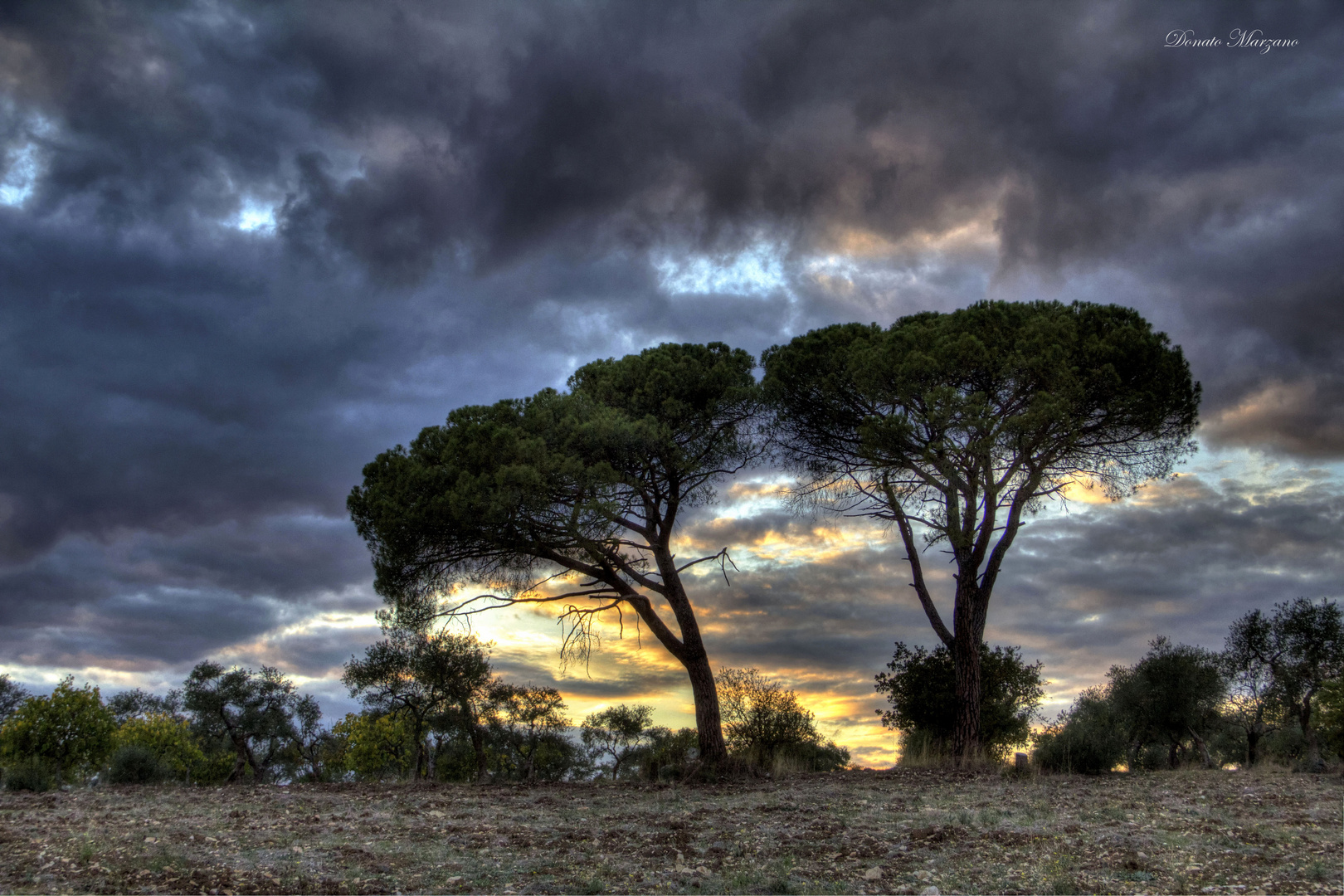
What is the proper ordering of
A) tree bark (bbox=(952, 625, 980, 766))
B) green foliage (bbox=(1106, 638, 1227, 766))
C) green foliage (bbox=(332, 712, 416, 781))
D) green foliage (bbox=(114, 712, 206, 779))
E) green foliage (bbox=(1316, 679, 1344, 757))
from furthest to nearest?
green foliage (bbox=(332, 712, 416, 781)) → green foliage (bbox=(114, 712, 206, 779)) → green foliage (bbox=(1106, 638, 1227, 766)) → tree bark (bbox=(952, 625, 980, 766)) → green foliage (bbox=(1316, 679, 1344, 757))

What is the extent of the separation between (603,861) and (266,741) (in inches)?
1464

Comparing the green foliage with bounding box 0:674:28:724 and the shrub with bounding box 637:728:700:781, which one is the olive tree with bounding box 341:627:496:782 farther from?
the green foliage with bounding box 0:674:28:724

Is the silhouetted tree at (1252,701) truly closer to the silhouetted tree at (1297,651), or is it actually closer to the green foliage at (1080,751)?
the silhouetted tree at (1297,651)

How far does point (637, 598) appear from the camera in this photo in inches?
764

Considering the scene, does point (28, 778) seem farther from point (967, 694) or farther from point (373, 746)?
point (373, 746)

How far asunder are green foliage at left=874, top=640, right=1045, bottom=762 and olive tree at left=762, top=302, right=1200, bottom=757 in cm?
171

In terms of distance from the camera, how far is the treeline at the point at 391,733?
20.4 metres

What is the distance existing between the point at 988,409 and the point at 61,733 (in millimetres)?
25174

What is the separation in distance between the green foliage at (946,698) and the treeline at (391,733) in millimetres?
2572

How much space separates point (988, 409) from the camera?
18.5 m

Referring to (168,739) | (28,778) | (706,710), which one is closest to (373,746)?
(168,739)

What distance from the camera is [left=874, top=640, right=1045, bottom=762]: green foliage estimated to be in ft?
69.9

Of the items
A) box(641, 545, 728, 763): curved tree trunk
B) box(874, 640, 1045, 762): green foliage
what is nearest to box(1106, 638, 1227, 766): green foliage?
box(874, 640, 1045, 762): green foliage

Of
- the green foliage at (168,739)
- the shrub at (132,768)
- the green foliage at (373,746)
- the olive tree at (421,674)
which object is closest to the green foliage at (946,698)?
the olive tree at (421,674)
